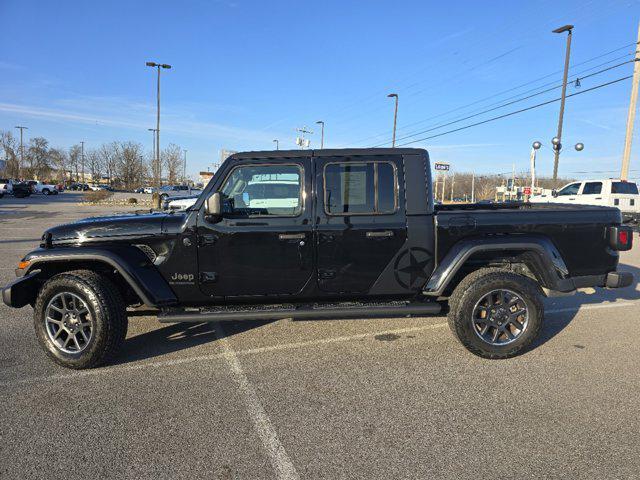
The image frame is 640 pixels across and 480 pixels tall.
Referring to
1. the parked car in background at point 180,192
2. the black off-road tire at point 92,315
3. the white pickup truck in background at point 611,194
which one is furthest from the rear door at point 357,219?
the white pickup truck in background at point 611,194

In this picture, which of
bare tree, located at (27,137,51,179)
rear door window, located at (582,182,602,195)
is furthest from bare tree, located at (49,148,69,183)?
rear door window, located at (582,182,602,195)

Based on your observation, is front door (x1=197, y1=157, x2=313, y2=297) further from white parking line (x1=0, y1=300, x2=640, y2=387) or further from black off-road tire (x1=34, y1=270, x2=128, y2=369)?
black off-road tire (x1=34, y1=270, x2=128, y2=369)

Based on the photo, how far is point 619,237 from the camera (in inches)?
164

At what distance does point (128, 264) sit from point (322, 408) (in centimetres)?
210

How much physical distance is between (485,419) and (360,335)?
73.1 inches

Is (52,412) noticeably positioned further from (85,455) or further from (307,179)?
(307,179)

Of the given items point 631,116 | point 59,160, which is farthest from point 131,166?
point 631,116

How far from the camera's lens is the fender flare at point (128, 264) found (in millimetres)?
3713

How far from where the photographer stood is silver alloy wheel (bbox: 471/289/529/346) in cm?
403

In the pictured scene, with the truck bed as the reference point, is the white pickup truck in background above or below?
above

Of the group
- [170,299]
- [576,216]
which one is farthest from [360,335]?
[576,216]

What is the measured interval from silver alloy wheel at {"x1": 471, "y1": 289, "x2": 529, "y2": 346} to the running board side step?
0.42m

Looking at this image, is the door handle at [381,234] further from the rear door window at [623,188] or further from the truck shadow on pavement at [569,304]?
the rear door window at [623,188]

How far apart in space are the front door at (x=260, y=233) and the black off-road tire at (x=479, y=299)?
1453 mm
